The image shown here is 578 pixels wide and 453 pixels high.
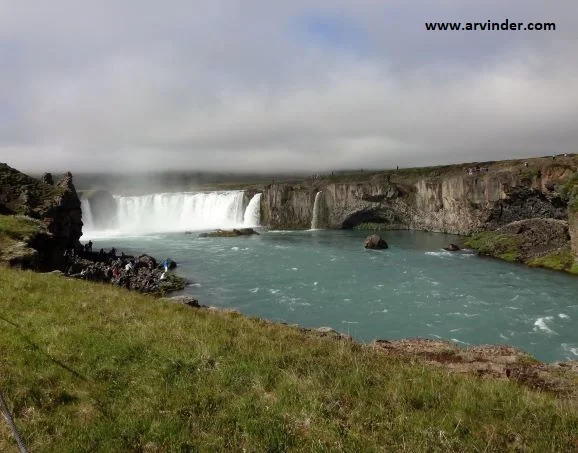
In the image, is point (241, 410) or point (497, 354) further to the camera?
point (497, 354)

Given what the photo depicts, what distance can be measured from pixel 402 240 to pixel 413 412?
260 ft

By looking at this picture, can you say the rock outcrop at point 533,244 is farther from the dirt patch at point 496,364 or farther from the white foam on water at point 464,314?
the dirt patch at point 496,364

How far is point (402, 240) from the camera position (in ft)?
274

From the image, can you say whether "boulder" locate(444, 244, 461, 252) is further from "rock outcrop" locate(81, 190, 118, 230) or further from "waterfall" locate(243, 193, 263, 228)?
"rock outcrop" locate(81, 190, 118, 230)

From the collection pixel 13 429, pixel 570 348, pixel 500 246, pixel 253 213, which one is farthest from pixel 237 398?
pixel 253 213

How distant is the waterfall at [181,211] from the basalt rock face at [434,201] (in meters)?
9.76

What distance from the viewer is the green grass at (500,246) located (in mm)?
59197

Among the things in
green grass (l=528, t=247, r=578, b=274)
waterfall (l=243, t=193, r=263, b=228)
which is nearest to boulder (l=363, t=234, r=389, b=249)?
A: green grass (l=528, t=247, r=578, b=274)

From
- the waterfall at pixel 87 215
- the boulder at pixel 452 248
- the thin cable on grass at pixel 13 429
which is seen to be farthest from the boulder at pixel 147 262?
the waterfall at pixel 87 215

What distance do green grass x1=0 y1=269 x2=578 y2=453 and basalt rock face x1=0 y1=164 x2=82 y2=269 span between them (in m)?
38.2

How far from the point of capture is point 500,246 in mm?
62500

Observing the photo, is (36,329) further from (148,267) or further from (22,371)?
(148,267)

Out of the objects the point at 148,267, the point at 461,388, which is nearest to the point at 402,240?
the point at 148,267

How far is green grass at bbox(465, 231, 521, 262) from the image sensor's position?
59197 millimetres
